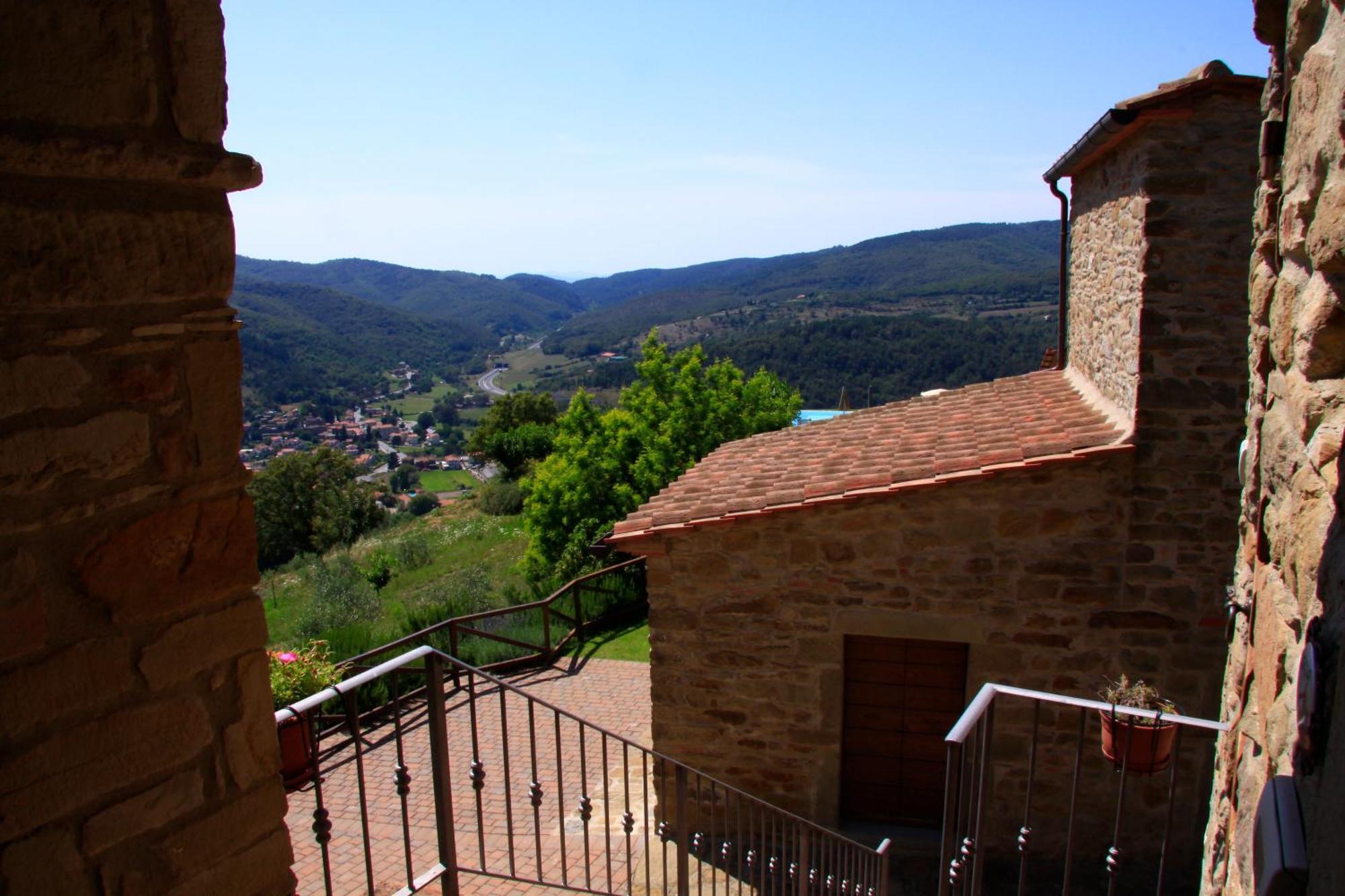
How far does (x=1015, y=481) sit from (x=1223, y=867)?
13.8 ft

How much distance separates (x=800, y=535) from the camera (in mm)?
7027

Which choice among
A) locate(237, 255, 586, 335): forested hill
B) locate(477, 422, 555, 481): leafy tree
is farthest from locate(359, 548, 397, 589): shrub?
locate(237, 255, 586, 335): forested hill

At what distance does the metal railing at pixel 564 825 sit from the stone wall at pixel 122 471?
9.14 ft

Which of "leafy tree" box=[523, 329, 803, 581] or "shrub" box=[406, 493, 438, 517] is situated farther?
"shrub" box=[406, 493, 438, 517]

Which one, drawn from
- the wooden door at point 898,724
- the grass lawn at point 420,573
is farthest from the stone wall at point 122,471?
the grass lawn at point 420,573

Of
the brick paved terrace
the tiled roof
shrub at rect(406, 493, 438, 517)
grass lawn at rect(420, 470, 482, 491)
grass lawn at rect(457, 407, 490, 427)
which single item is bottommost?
grass lawn at rect(420, 470, 482, 491)

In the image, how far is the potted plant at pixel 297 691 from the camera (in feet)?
11.5

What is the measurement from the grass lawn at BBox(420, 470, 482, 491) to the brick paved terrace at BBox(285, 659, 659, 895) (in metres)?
37.4

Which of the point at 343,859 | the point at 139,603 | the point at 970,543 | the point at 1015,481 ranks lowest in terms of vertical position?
the point at 343,859

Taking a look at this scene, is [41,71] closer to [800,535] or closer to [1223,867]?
[1223,867]

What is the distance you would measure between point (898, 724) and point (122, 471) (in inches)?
255

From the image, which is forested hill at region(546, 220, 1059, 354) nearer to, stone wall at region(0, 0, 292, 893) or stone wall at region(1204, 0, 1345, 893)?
stone wall at region(1204, 0, 1345, 893)

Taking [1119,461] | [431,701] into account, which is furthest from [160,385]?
[1119,461]

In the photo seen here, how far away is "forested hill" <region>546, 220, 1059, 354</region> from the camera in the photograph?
5941 cm
